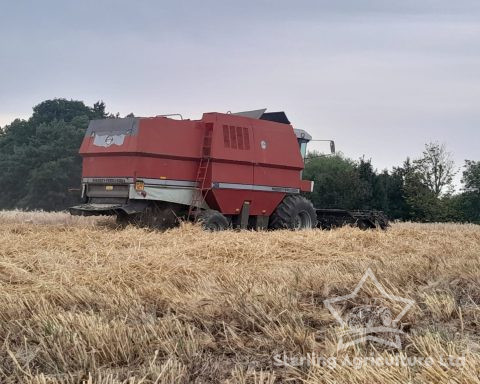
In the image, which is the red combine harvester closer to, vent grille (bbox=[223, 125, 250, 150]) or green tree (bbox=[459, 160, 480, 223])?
vent grille (bbox=[223, 125, 250, 150])

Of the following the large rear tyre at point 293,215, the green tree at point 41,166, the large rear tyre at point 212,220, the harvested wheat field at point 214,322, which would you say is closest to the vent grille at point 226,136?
the large rear tyre at point 212,220

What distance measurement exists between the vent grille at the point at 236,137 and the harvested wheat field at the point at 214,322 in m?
5.36

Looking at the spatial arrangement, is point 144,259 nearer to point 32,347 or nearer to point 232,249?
point 232,249

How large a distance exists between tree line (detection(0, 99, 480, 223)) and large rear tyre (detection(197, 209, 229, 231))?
1822 cm

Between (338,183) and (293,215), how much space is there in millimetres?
17285

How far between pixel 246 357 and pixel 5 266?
368 cm

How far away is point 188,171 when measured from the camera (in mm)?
11281

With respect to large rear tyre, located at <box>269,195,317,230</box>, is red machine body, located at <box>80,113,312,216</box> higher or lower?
higher

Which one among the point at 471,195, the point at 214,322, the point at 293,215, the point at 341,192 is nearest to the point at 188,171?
the point at 293,215

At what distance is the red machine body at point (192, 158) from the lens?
10.8 metres

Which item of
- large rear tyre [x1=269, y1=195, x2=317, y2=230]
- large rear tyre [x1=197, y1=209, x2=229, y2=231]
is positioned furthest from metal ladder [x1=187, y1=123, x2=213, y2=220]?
large rear tyre [x1=269, y1=195, x2=317, y2=230]

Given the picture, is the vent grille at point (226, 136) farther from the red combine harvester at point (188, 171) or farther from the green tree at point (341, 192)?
the green tree at point (341, 192)

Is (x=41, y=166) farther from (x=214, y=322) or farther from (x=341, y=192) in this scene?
(x=214, y=322)

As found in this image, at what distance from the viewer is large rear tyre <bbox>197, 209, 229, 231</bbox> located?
10.9 m
